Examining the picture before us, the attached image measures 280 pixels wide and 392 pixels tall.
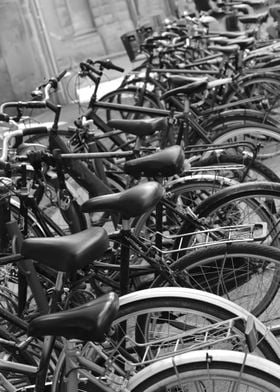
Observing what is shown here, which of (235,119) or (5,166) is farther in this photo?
(235,119)

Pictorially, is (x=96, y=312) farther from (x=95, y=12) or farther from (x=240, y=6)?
(x=95, y=12)

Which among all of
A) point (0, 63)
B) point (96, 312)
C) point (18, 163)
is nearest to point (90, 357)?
point (96, 312)

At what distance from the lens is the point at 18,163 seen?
3.14 metres

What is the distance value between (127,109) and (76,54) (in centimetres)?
739

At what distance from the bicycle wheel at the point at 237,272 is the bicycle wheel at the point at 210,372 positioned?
831mm

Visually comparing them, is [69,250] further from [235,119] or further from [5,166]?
[235,119]

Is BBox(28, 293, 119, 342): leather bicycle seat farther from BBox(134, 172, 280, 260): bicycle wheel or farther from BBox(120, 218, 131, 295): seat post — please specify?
BBox(134, 172, 280, 260): bicycle wheel

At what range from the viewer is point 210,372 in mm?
1970

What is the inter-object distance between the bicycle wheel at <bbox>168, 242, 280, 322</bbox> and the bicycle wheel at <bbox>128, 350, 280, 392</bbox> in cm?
83

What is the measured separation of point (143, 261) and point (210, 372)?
1.14 meters

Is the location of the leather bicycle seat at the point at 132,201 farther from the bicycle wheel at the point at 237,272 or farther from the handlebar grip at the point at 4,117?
the handlebar grip at the point at 4,117

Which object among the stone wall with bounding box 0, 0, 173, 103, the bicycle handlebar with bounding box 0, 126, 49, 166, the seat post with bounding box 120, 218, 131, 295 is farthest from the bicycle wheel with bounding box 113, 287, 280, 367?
the stone wall with bounding box 0, 0, 173, 103

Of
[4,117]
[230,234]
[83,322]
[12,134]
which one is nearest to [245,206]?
[230,234]

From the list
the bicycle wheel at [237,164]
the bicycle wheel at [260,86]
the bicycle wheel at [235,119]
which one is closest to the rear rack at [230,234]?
the bicycle wheel at [237,164]
